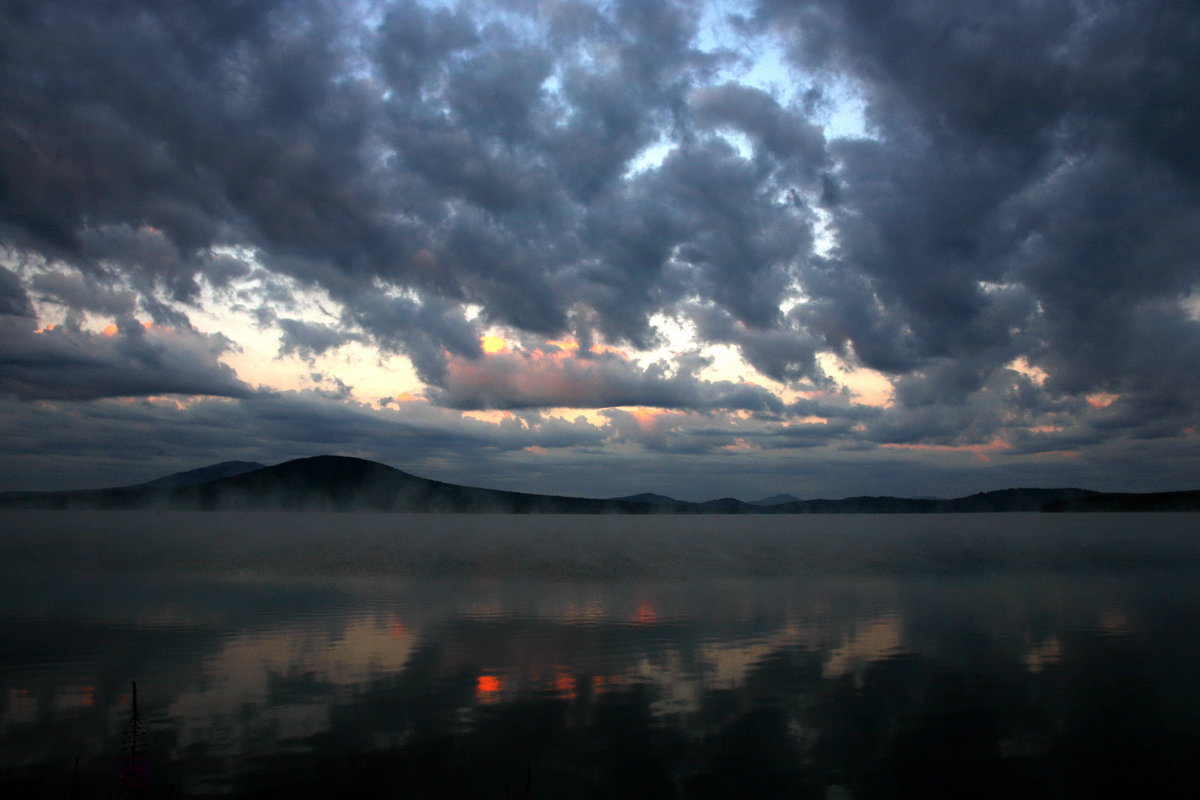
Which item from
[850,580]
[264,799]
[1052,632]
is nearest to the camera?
[264,799]

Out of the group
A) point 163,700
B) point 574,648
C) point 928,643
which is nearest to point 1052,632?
point 928,643

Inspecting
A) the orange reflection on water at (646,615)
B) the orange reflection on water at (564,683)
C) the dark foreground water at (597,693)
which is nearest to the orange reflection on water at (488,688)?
the dark foreground water at (597,693)

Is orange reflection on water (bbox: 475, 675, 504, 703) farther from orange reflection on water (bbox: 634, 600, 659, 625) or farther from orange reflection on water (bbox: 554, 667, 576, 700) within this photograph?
orange reflection on water (bbox: 634, 600, 659, 625)

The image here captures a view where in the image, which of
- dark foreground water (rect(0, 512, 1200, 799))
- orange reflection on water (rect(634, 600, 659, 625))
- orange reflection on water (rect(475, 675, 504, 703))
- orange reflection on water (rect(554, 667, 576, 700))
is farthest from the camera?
orange reflection on water (rect(634, 600, 659, 625))

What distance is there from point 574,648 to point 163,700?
42.0ft

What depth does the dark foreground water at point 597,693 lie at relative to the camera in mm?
14297

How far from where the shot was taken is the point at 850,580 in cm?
A: 5062

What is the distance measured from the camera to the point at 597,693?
19.7m

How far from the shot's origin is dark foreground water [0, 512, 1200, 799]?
14297mm

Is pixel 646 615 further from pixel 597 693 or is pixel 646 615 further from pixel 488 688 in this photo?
pixel 488 688

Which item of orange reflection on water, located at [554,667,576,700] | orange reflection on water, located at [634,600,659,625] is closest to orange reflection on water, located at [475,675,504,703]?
orange reflection on water, located at [554,667,576,700]

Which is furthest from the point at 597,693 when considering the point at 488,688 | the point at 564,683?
the point at 488,688

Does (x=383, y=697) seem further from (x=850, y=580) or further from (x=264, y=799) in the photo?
(x=850, y=580)

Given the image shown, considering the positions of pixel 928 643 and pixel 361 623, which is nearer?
pixel 928 643
